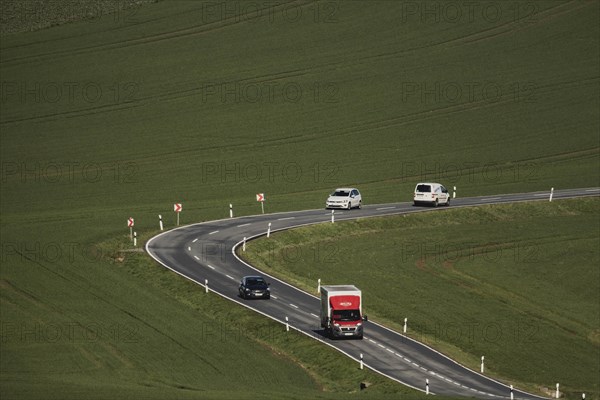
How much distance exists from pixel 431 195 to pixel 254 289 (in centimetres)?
2767

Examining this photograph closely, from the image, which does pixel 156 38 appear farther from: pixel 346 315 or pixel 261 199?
pixel 346 315

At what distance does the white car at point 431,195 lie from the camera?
273ft

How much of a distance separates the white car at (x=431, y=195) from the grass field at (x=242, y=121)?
5.08 m

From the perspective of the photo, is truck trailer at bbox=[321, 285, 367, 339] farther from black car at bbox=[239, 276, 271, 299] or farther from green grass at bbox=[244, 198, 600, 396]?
black car at bbox=[239, 276, 271, 299]

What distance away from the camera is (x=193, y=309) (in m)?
58.2

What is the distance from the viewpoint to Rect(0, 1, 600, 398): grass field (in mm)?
65750

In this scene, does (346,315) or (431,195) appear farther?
(431,195)

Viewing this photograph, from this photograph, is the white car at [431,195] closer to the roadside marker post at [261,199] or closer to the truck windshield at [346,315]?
the roadside marker post at [261,199]

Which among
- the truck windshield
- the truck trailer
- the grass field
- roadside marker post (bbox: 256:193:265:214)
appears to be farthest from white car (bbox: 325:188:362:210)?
the truck windshield

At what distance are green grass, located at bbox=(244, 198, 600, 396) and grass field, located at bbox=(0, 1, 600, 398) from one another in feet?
28.6

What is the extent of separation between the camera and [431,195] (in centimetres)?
8312

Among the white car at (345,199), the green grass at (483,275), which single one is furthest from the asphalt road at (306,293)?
the green grass at (483,275)

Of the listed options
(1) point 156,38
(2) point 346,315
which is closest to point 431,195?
(2) point 346,315

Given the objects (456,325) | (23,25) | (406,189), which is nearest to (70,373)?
(456,325)
